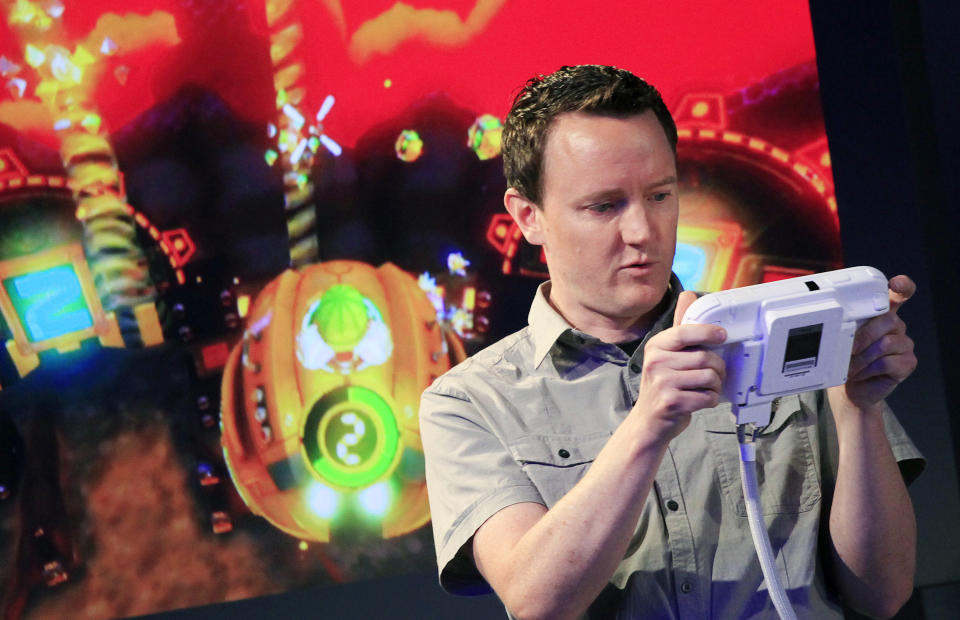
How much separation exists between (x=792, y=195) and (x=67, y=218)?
5.95 feet

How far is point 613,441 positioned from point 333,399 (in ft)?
4.86

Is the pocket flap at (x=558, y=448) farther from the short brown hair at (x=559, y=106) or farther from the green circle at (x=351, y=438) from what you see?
the green circle at (x=351, y=438)

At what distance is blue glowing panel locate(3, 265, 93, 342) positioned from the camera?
2361mm

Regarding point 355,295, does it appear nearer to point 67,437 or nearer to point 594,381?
point 67,437

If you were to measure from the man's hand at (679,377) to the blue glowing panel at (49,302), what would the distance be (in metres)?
1.76

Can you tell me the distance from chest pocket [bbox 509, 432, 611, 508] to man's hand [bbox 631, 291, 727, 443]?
259 millimetres

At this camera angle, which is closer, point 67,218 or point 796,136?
point 67,218

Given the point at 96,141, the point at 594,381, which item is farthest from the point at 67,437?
the point at 594,381

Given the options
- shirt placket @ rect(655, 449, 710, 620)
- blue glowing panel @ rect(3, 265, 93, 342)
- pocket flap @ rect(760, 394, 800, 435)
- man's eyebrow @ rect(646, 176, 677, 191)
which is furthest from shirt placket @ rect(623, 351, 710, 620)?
blue glowing panel @ rect(3, 265, 93, 342)

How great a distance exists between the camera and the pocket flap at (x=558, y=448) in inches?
49.6

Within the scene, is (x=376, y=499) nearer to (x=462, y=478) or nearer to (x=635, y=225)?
(x=462, y=478)

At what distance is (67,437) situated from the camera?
233 cm

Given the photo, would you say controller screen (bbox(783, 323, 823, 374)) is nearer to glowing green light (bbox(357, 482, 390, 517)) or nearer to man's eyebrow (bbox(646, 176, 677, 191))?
man's eyebrow (bbox(646, 176, 677, 191))

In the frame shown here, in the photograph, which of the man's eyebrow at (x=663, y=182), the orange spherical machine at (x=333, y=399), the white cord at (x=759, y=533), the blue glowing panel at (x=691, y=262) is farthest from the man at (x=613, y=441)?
the blue glowing panel at (x=691, y=262)
